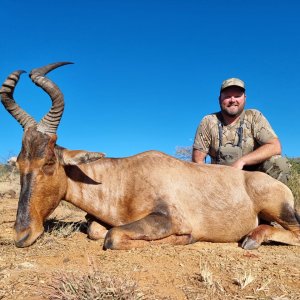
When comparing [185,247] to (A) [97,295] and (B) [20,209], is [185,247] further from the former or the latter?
(A) [97,295]

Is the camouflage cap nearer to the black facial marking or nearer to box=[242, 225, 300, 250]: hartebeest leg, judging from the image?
box=[242, 225, 300, 250]: hartebeest leg

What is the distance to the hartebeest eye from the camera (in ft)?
17.1

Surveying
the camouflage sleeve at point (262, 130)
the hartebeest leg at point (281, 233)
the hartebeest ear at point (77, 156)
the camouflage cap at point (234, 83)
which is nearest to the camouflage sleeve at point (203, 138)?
the camouflage cap at point (234, 83)

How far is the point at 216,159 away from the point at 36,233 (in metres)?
4.42

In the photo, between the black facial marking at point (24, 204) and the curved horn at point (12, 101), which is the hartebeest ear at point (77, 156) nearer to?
the black facial marking at point (24, 204)

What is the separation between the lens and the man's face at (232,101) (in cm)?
805

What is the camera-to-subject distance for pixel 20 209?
4.99 m

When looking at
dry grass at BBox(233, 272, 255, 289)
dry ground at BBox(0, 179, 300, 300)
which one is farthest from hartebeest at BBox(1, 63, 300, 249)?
dry grass at BBox(233, 272, 255, 289)

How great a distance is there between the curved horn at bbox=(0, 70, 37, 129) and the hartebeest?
1cm

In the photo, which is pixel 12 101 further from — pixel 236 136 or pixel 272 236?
pixel 236 136

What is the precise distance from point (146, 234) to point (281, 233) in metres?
2.13

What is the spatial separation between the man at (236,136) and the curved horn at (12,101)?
3790 mm

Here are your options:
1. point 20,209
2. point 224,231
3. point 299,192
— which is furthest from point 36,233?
point 299,192

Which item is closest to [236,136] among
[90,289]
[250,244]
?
[250,244]
